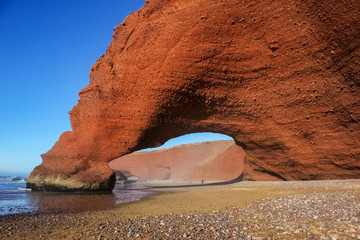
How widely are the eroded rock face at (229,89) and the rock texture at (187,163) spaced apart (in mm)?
14262

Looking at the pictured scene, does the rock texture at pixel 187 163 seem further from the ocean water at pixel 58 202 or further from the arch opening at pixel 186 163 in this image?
the ocean water at pixel 58 202

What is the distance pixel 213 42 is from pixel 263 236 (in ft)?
28.1

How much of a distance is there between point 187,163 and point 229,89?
30.8m

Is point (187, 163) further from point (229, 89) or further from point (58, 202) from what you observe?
point (58, 202)

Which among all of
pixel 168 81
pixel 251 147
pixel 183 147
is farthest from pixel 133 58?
pixel 183 147

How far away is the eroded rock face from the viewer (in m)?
9.20

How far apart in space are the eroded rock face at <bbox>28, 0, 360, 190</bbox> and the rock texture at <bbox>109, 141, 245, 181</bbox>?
46.8 ft

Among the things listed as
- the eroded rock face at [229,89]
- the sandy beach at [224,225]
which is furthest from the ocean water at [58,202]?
the eroded rock face at [229,89]

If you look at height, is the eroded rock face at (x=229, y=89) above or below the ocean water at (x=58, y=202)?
above

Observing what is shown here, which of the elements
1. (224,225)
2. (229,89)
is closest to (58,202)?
(224,225)

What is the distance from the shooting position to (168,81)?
10.9 meters

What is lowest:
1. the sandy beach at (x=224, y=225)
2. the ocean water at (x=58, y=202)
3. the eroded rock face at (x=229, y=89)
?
the ocean water at (x=58, y=202)

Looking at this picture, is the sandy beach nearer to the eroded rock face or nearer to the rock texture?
the eroded rock face

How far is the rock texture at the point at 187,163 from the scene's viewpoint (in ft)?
91.8
